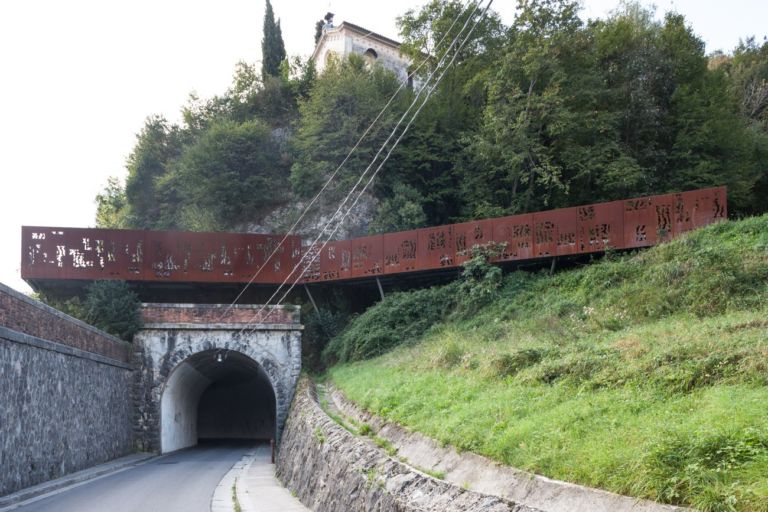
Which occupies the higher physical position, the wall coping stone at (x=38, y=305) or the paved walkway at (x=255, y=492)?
the wall coping stone at (x=38, y=305)

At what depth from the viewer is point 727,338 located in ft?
31.1

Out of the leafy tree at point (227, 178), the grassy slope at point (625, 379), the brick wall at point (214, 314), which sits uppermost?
the leafy tree at point (227, 178)

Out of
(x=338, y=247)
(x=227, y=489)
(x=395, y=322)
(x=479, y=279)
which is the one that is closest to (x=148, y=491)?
(x=227, y=489)

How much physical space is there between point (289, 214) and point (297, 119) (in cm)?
902

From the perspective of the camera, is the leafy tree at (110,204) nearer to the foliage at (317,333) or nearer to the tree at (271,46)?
the tree at (271,46)

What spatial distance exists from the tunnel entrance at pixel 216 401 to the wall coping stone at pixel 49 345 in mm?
4990

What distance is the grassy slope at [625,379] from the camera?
18.4ft

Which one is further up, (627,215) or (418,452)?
(627,215)

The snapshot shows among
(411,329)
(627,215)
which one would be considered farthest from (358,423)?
(627,215)

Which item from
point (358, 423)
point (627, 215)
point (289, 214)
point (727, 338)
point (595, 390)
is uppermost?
point (289, 214)

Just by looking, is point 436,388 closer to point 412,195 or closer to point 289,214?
point 412,195

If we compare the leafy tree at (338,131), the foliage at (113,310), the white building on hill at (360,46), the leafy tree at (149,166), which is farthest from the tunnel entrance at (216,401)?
the white building on hill at (360,46)

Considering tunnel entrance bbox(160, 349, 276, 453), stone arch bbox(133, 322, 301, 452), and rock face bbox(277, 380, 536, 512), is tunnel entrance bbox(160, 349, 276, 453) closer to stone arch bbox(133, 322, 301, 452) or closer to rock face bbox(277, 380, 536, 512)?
stone arch bbox(133, 322, 301, 452)

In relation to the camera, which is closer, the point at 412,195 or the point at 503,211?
the point at 503,211
